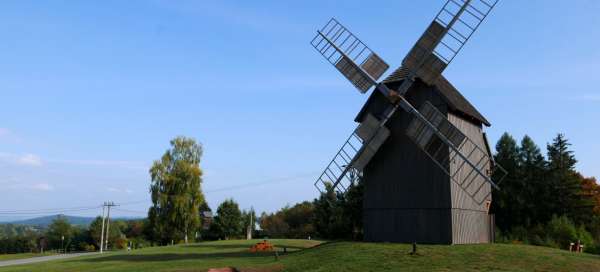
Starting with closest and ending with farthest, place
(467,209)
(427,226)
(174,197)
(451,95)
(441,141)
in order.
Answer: (441,141)
(427,226)
(467,209)
(451,95)
(174,197)

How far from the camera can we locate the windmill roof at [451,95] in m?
26.8

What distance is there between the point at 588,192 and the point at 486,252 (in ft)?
136

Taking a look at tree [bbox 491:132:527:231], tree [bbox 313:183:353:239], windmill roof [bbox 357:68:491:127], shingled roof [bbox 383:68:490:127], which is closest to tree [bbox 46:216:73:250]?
tree [bbox 313:183:353:239]

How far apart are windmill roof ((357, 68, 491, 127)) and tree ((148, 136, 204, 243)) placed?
36.1 m

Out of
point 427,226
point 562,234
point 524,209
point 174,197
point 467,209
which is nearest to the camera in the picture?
point 427,226

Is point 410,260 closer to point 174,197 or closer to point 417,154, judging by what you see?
point 417,154

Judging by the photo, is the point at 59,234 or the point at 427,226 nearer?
the point at 427,226

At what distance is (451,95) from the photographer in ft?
92.4

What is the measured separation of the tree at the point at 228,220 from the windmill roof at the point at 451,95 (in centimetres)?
4327

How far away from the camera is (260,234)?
241 feet

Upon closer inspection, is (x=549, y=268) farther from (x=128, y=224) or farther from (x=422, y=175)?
(x=128, y=224)

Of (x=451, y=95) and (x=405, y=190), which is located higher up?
(x=451, y=95)

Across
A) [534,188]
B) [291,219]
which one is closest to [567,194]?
[534,188]

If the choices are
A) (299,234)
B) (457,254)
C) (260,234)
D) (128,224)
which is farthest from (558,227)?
(128,224)
